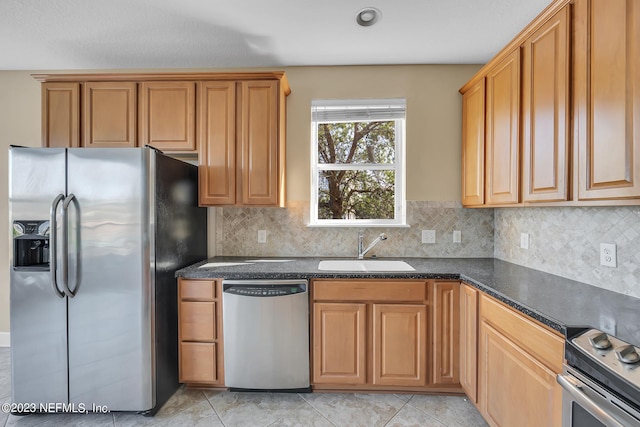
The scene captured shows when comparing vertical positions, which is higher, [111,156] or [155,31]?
[155,31]

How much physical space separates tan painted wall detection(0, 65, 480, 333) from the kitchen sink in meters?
0.67

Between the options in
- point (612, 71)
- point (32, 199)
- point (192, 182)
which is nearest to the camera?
point (612, 71)

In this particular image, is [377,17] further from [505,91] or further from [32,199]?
[32,199]

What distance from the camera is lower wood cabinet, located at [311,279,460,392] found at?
2.00 metres

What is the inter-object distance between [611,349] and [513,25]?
7.10 ft

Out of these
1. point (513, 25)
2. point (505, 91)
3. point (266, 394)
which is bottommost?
point (266, 394)

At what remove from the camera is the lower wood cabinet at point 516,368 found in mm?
1152

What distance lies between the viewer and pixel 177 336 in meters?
2.13

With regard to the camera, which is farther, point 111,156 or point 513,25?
point 513,25

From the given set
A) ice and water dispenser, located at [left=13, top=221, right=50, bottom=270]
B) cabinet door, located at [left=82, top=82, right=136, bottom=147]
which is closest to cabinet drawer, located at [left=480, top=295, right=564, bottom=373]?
ice and water dispenser, located at [left=13, top=221, right=50, bottom=270]

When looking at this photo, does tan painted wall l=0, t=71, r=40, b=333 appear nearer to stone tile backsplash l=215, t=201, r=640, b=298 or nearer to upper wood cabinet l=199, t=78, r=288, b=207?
upper wood cabinet l=199, t=78, r=288, b=207

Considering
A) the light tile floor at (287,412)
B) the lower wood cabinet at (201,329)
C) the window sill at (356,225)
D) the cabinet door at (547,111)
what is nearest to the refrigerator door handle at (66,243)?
the lower wood cabinet at (201,329)

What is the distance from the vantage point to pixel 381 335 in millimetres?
2018

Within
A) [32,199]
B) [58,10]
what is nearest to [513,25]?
[58,10]
